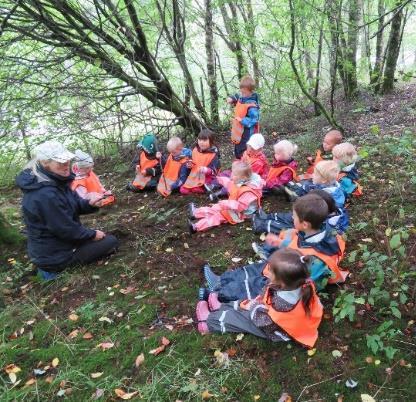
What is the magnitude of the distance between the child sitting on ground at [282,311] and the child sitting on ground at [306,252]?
0.33 meters

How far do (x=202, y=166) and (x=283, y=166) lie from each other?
5.00 ft

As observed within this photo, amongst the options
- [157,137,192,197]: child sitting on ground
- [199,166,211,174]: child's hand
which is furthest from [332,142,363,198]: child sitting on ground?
[157,137,192,197]: child sitting on ground

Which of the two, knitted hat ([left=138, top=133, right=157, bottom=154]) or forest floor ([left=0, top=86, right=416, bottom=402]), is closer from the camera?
forest floor ([left=0, top=86, right=416, bottom=402])

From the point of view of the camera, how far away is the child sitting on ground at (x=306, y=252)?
351 centimetres

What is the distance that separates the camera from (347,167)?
5168 mm

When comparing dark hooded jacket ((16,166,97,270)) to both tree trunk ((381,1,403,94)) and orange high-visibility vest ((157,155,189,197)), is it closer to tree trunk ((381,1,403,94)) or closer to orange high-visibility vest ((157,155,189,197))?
orange high-visibility vest ((157,155,189,197))

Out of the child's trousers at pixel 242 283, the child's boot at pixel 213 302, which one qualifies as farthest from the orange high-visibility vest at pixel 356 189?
the child's boot at pixel 213 302

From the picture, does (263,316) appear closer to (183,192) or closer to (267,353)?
(267,353)

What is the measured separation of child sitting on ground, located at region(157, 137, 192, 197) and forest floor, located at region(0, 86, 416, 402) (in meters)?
1.05

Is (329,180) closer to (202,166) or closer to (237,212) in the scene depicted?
(237,212)

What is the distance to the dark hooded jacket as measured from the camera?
14.5ft

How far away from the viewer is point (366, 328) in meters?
3.30

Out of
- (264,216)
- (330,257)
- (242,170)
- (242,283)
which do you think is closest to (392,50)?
(242,170)

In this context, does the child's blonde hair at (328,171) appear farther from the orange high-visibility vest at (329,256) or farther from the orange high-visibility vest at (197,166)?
the orange high-visibility vest at (197,166)
